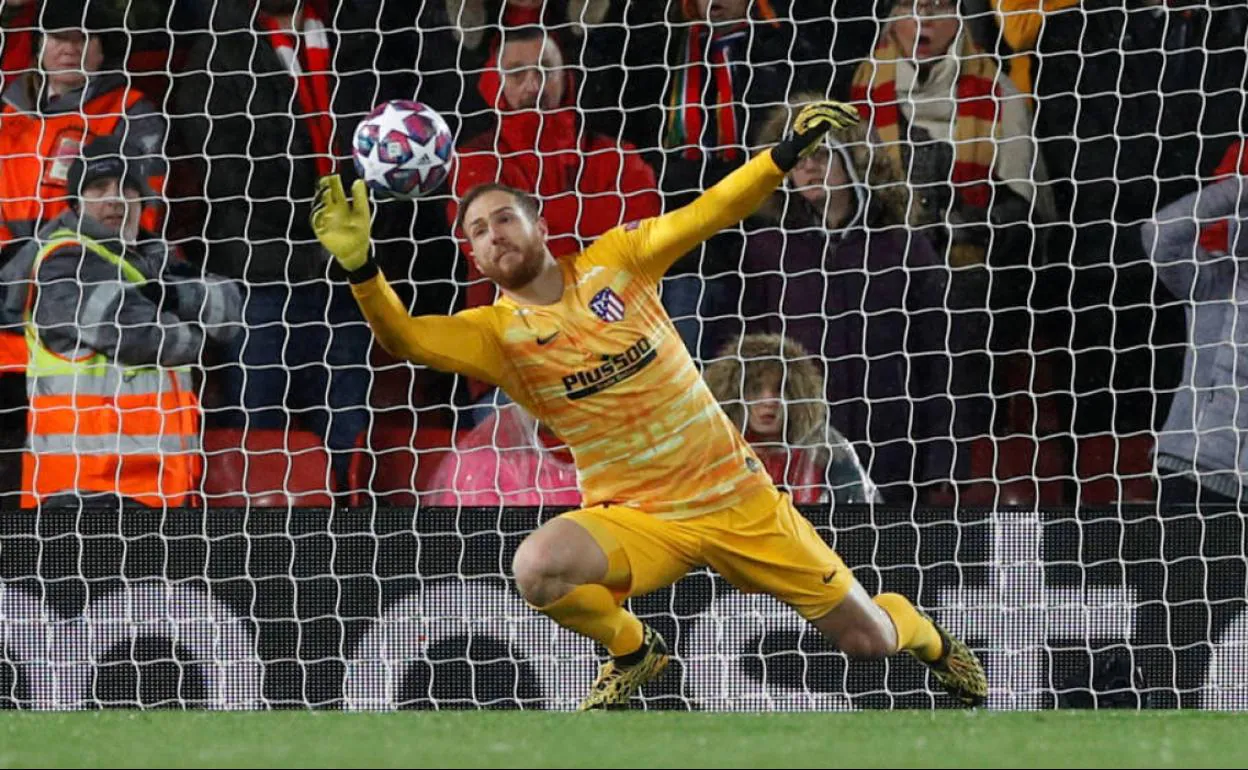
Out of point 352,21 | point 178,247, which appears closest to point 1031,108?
point 352,21

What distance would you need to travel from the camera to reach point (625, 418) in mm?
6344

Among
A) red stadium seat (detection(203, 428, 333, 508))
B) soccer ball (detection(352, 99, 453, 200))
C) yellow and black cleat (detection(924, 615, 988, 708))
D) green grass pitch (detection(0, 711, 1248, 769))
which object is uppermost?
soccer ball (detection(352, 99, 453, 200))

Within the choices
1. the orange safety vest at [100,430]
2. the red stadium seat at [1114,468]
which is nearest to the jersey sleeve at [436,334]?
the orange safety vest at [100,430]

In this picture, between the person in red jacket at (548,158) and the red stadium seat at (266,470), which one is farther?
the person in red jacket at (548,158)

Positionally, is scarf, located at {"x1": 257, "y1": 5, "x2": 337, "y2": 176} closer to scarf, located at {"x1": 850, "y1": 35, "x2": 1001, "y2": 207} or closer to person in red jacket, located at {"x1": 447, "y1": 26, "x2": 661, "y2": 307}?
person in red jacket, located at {"x1": 447, "y1": 26, "x2": 661, "y2": 307}

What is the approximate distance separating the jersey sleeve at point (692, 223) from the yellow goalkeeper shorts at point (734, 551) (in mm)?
712

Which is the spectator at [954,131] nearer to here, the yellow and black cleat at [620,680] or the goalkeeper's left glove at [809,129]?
the goalkeeper's left glove at [809,129]

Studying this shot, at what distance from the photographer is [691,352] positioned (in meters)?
7.95

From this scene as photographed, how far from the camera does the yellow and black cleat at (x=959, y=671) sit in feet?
22.5

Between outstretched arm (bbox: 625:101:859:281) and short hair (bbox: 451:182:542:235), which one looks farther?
short hair (bbox: 451:182:542:235)

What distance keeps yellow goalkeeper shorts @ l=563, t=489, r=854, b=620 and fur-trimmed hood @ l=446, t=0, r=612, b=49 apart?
2397 mm

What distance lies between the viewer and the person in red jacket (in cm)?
802

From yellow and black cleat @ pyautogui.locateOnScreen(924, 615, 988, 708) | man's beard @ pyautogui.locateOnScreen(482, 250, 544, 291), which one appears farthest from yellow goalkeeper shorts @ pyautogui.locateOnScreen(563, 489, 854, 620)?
man's beard @ pyautogui.locateOnScreen(482, 250, 544, 291)

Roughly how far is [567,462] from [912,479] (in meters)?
1.22
